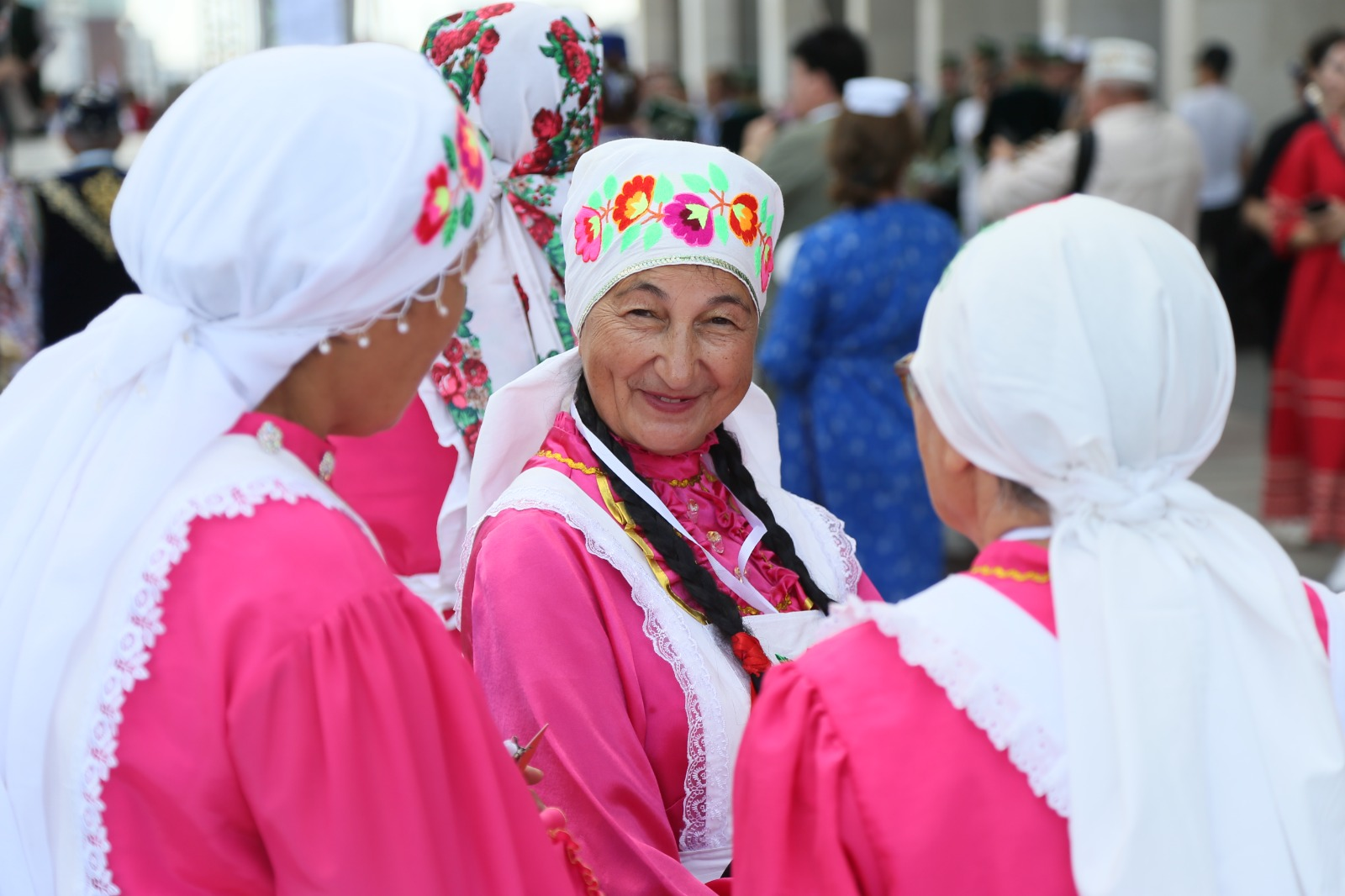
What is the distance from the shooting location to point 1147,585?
1.32 meters

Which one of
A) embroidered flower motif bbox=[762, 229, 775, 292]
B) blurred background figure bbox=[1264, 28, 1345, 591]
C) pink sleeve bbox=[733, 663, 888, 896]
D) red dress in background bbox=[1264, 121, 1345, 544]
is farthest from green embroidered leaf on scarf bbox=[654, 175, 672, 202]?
red dress in background bbox=[1264, 121, 1345, 544]

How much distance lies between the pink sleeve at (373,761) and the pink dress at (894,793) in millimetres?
272

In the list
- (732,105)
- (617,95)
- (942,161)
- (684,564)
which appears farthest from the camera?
(732,105)

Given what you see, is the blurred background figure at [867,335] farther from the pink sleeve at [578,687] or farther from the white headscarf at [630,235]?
the pink sleeve at [578,687]

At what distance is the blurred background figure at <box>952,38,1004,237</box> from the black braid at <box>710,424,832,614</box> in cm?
855

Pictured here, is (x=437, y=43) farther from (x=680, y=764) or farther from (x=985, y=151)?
(x=985, y=151)

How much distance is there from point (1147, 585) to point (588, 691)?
793 mm

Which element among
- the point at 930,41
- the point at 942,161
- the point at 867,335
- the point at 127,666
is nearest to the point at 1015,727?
the point at 127,666

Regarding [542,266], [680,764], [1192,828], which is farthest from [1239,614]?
[542,266]

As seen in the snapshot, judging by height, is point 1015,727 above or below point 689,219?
below

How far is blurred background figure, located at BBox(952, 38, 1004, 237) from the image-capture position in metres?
10.8

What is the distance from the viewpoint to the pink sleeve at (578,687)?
1.83 metres

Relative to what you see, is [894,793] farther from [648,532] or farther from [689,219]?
[689,219]

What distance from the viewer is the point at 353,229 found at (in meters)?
1.27
